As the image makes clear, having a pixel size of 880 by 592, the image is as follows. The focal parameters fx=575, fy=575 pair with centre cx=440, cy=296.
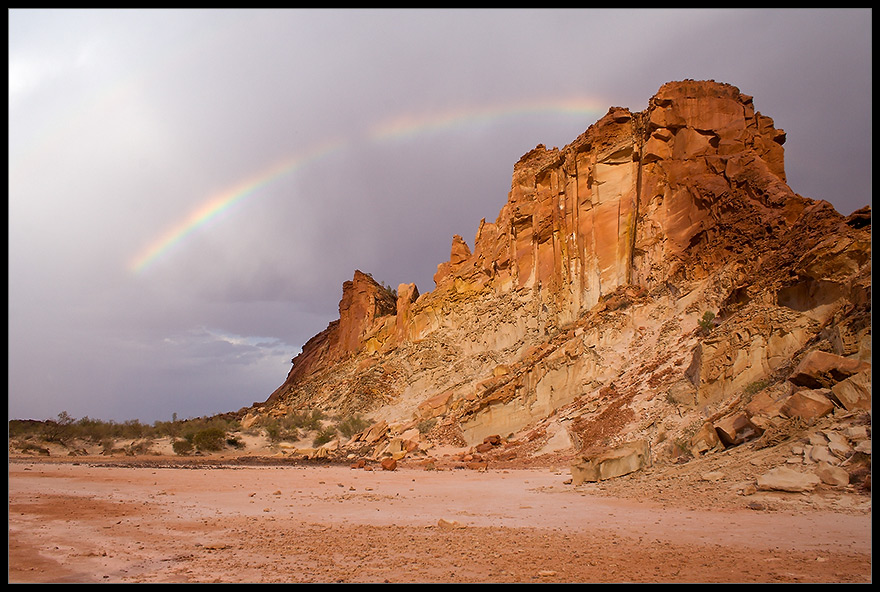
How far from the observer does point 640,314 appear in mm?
31406

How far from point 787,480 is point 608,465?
470 cm

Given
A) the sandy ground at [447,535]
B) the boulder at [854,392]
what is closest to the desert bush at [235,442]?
the sandy ground at [447,535]

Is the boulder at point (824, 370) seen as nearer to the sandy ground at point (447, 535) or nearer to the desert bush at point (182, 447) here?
the sandy ground at point (447, 535)

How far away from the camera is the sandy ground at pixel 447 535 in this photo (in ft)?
19.0

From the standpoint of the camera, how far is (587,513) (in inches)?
394

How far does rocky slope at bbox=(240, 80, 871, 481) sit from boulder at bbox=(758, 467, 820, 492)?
582 millimetres

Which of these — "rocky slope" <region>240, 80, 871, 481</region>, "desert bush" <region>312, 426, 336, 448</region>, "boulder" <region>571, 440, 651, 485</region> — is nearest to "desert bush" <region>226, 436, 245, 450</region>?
"desert bush" <region>312, 426, 336, 448</region>

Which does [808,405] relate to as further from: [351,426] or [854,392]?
[351,426]

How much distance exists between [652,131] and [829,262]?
19.2m

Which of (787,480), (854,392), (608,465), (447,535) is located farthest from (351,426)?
(447,535)

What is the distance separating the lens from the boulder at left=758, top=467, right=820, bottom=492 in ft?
31.8

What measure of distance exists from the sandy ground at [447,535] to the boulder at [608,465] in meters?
0.53

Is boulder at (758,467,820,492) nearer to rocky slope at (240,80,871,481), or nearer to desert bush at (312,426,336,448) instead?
rocky slope at (240,80,871,481)

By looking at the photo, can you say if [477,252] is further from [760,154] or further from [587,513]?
[587,513]
